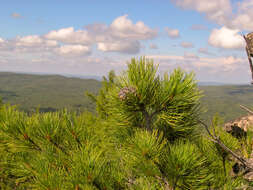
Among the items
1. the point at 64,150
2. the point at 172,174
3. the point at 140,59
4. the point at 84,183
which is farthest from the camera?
the point at 64,150

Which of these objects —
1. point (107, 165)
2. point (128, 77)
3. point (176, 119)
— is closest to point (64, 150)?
point (107, 165)

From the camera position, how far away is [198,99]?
106 inches

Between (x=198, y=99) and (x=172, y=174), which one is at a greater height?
(x=198, y=99)

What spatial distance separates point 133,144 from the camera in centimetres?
252

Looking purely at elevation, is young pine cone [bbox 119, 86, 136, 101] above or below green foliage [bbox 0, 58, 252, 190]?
above

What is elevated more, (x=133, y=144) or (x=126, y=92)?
(x=126, y=92)

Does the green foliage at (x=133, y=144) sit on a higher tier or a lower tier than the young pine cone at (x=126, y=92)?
lower

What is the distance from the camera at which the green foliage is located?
7.73 ft

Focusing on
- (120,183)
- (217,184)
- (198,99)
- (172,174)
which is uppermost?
(198,99)

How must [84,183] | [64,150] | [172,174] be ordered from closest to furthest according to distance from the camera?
[84,183], [172,174], [64,150]

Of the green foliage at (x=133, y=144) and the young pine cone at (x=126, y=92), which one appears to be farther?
the young pine cone at (x=126, y=92)

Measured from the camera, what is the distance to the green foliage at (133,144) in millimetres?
2355

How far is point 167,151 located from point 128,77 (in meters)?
1.08

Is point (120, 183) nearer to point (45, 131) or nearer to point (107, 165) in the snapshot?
point (107, 165)
